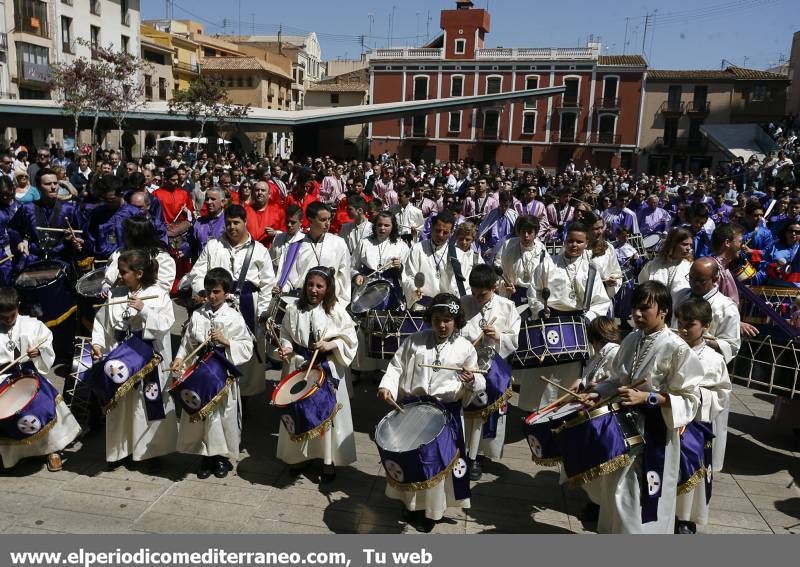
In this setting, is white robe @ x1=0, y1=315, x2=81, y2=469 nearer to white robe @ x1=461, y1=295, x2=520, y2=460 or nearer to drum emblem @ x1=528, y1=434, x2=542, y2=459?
white robe @ x1=461, y1=295, x2=520, y2=460

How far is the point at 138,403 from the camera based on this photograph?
5.18 metres

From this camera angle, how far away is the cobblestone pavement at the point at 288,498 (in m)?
4.56

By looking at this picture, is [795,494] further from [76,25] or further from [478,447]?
[76,25]

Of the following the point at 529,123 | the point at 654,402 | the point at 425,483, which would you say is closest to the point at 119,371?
the point at 425,483

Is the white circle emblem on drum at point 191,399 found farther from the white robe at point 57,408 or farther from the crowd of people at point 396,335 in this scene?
the white robe at point 57,408

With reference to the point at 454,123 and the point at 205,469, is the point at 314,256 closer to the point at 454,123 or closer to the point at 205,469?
the point at 205,469

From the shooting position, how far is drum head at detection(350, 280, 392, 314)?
6105 millimetres

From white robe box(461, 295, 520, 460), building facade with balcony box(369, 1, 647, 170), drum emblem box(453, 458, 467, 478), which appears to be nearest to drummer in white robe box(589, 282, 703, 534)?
drum emblem box(453, 458, 467, 478)

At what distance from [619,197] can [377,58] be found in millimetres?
46682

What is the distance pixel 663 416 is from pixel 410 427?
61.5 inches

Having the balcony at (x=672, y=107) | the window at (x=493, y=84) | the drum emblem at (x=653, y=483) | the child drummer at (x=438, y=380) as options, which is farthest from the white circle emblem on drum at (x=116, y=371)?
the balcony at (x=672, y=107)

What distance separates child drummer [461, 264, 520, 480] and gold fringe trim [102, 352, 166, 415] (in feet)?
7.92

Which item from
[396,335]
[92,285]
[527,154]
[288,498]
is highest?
[527,154]

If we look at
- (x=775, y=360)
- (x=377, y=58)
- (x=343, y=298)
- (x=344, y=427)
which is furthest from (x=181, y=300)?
(x=377, y=58)
